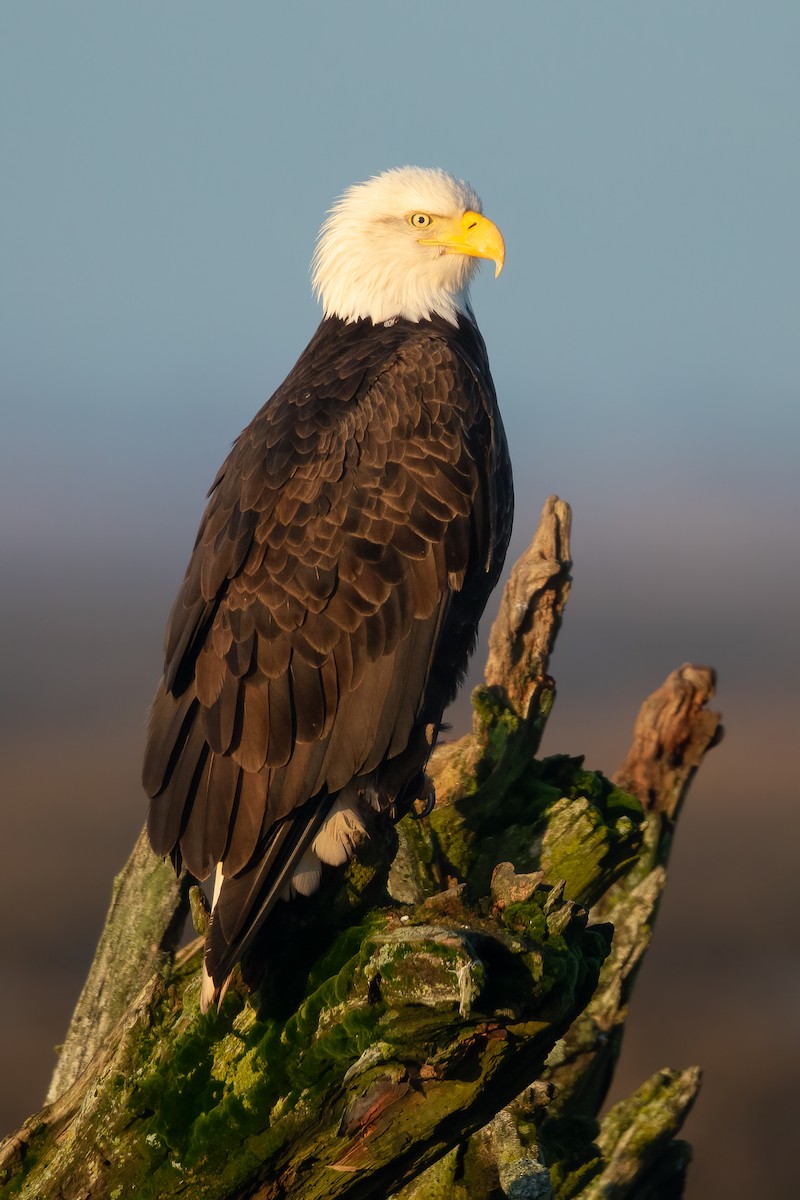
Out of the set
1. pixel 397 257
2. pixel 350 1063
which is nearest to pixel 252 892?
pixel 350 1063

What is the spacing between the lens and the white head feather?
23.6 feet

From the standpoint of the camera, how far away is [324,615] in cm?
571

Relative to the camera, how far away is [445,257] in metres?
7.23

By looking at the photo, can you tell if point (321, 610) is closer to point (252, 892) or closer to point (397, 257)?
point (252, 892)

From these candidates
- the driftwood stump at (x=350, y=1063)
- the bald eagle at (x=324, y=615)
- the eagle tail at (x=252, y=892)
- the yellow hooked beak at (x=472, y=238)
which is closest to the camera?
the driftwood stump at (x=350, y=1063)

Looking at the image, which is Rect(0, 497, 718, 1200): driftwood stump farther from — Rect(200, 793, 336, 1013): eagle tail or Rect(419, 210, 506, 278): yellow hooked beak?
Rect(419, 210, 506, 278): yellow hooked beak

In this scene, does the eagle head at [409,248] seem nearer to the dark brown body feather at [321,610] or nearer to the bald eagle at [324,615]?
the bald eagle at [324,615]

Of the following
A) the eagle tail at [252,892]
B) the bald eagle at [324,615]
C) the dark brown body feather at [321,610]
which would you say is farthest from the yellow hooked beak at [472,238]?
the eagle tail at [252,892]

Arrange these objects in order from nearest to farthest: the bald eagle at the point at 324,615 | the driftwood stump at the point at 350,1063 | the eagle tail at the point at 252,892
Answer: the driftwood stump at the point at 350,1063 → the eagle tail at the point at 252,892 → the bald eagle at the point at 324,615

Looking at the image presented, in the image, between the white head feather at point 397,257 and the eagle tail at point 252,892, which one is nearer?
the eagle tail at point 252,892

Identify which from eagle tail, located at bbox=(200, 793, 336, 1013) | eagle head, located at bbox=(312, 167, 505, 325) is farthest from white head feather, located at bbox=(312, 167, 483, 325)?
eagle tail, located at bbox=(200, 793, 336, 1013)

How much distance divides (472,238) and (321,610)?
2.60 meters

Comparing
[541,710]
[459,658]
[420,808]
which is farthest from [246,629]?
[541,710]

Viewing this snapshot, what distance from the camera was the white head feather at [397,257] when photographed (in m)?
7.18
